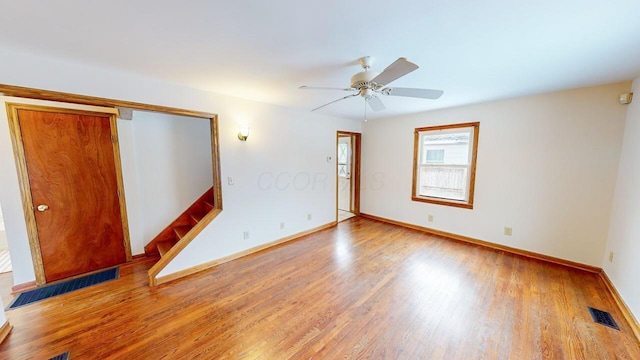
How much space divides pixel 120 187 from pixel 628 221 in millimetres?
5876

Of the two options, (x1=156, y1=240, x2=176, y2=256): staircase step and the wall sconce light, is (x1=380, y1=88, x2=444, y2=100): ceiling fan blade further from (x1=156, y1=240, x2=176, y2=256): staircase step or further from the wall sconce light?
(x1=156, y1=240, x2=176, y2=256): staircase step

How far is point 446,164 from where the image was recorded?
4.00m

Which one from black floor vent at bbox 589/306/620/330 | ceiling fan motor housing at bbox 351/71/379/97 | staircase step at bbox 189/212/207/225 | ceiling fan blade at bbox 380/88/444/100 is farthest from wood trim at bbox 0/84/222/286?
black floor vent at bbox 589/306/620/330

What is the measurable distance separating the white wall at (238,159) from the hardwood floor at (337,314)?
57 centimetres

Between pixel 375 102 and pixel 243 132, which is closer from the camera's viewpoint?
pixel 375 102

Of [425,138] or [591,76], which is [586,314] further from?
[425,138]

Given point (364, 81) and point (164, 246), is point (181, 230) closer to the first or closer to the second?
point (164, 246)

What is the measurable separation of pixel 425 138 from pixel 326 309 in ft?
11.5

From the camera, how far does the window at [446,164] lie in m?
3.71

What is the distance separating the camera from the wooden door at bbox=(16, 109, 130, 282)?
2527 mm

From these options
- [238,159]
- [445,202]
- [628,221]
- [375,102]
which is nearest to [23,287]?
[238,159]

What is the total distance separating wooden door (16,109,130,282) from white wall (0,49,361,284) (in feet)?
0.48

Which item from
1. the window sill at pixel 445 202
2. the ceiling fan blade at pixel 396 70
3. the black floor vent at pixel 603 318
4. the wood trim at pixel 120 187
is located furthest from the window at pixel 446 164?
the wood trim at pixel 120 187

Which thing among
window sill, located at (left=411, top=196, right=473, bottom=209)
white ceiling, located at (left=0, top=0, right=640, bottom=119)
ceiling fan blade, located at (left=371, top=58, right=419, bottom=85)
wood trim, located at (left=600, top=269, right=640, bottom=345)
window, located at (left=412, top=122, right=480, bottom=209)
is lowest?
wood trim, located at (left=600, top=269, right=640, bottom=345)
